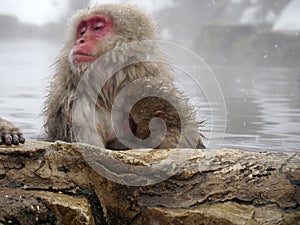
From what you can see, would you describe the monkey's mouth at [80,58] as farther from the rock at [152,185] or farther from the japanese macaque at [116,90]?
the rock at [152,185]

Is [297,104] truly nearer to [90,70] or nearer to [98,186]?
[90,70]

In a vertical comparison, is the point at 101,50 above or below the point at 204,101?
below

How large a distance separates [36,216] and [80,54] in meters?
1.57

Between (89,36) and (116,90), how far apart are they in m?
0.35

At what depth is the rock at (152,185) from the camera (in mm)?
2281

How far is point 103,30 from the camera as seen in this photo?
3.74 m

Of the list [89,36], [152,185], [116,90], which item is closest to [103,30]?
[89,36]

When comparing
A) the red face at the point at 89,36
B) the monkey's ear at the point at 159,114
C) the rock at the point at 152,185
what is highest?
the red face at the point at 89,36

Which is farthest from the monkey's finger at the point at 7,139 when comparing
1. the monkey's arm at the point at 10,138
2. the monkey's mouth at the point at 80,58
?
the monkey's mouth at the point at 80,58

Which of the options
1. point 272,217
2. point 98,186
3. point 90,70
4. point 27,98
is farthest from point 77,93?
point 27,98

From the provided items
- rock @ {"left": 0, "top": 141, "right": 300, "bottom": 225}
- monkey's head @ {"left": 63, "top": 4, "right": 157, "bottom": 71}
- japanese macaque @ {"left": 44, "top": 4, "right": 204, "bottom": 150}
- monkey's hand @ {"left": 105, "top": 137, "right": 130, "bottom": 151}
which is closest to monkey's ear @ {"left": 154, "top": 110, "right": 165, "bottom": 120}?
japanese macaque @ {"left": 44, "top": 4, "right": 204, "bottom": 150}

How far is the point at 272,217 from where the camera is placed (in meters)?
2.28

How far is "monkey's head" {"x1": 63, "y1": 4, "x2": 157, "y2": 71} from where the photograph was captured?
3.63 meters

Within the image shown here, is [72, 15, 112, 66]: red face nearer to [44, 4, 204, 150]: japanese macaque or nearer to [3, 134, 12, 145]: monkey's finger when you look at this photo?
[44, 4, 204, 150]: japanese macaque
